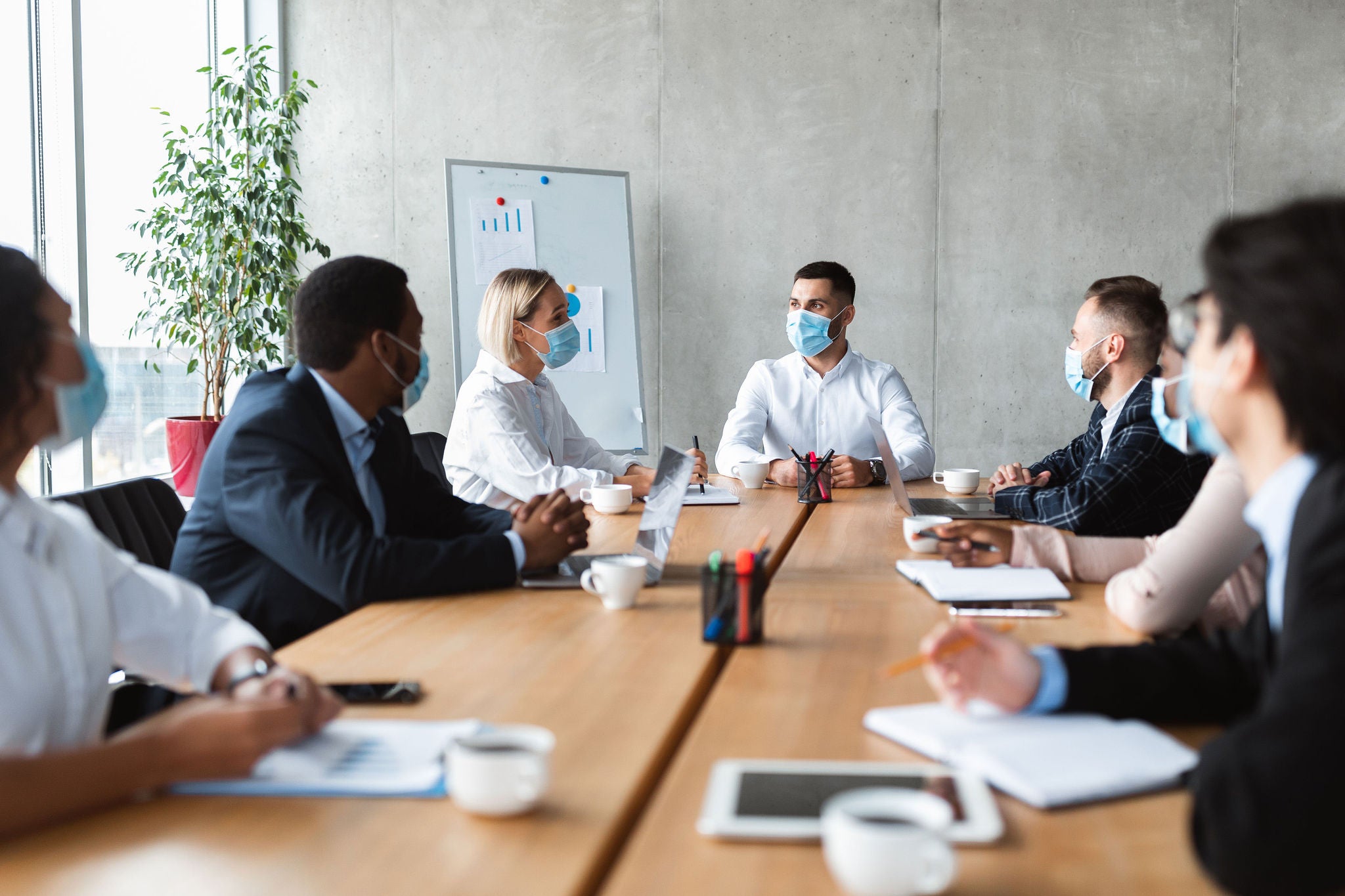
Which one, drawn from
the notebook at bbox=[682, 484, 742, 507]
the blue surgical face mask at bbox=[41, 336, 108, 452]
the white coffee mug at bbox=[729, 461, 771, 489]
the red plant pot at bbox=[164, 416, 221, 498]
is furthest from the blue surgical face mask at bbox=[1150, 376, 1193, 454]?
the red plant pot at bbox=[164, 416, 221, 498]

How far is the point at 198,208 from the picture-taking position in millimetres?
5023

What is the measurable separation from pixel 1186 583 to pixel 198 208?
4554 millimetres

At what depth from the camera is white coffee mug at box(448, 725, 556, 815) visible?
3.48 ft

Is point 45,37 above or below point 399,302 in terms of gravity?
above

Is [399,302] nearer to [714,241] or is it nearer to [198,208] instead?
[198,208]

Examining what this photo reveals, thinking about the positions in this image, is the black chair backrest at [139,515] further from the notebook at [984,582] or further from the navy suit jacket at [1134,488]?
the navy suit jacket at [1134,488]

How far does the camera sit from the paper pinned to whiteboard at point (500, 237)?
534cm

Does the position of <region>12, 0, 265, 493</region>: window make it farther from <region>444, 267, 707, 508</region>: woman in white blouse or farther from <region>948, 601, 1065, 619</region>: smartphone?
<region>948, 601, 1065, 619</region>: smartphone

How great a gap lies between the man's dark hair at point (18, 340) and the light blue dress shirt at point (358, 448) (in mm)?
1048

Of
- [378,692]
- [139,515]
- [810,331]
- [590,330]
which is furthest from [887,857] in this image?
[590,330]

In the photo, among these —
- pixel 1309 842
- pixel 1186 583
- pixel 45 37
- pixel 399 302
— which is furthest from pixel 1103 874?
pixel 45 37

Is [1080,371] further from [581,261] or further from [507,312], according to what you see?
[581,261]

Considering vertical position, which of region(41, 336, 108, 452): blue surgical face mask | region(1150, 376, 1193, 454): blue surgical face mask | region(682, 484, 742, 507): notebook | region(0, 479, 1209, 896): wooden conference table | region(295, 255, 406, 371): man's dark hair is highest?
region(295, 255, 406, 371): man's dark hair

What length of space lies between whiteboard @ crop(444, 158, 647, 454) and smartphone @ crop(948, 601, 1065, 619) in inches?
141
